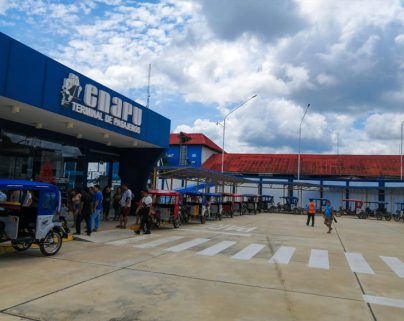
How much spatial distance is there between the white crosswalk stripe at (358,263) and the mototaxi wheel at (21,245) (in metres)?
8.69

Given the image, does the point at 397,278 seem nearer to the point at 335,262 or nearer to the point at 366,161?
the point at 335,262

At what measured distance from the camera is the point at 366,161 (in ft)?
174

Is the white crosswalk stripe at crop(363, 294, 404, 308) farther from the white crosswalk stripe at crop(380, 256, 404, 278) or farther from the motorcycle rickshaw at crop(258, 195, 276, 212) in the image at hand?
the motorcycle rickshaw at crop(258, 195, 276, 212)

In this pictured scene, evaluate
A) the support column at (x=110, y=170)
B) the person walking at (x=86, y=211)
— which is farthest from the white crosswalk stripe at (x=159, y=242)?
the support column at (x=110, y=170)

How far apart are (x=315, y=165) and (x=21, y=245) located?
47.2m

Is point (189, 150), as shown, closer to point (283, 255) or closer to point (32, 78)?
point (32, 78)

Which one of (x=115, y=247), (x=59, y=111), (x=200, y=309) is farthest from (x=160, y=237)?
(x=200, y=309)

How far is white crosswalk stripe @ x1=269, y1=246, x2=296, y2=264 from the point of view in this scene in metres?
11.2

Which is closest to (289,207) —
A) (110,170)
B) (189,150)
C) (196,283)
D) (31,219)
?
(189,150)

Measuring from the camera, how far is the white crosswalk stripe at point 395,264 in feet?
34.2

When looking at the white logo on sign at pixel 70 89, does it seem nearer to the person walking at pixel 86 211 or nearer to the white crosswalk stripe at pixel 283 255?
the person walking at pixel 86 211

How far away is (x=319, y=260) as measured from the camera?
1170 cm

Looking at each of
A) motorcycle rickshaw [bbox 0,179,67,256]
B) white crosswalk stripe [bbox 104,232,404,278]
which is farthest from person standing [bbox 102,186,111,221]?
motorcycle rickshaw [bbox 0,179,67,256]

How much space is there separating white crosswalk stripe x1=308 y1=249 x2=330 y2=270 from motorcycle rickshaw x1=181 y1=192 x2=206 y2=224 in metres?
9.70
